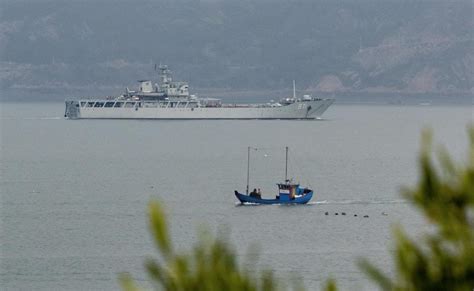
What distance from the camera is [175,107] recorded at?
405ft

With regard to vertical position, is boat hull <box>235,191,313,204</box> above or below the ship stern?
below

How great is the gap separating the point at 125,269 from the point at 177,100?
303 ft

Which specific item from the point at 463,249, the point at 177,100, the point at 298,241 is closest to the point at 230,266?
the point at 463,249

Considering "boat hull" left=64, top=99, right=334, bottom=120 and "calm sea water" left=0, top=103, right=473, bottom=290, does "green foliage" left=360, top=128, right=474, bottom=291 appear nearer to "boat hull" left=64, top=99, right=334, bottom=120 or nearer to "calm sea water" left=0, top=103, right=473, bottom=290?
"calm sea water" left=0, top=103, right=473, bottom=290

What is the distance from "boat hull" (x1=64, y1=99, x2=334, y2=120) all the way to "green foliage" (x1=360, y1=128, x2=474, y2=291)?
11771cm

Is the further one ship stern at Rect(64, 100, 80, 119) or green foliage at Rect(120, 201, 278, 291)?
ship stern at Rect(64, 100, 80, 119)

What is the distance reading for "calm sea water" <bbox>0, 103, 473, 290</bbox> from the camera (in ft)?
103

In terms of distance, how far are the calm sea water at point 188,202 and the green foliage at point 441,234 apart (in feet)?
1.88

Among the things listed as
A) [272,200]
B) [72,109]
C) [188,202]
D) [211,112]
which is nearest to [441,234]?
[272,200]

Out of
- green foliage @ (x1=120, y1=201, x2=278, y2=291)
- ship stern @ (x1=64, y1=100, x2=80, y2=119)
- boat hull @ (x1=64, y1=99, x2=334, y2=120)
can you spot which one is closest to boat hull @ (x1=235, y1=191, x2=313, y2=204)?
green foliage @ (x1=120, y1=201, x2=278, y2=291)

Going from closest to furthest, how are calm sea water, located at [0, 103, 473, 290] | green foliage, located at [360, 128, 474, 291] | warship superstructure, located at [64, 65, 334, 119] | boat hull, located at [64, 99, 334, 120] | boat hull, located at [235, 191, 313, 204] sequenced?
green foliage, located at [360, 128, 474, 291], calm sea water, located at [0, 103, 473, 290], boat hull, located at [235, 191, 313, 204], warship superstructure, located at [64, 65, 334, 119], boat hull, located at [64, 99, 334, 120]

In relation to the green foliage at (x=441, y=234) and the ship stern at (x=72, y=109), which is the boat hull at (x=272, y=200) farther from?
the ship stern at (x=72, y=109)

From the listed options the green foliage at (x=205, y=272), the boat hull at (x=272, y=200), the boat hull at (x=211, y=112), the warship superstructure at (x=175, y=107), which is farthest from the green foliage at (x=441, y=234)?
the boat hull at (x=211, y=112)

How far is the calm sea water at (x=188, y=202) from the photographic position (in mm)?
31297
